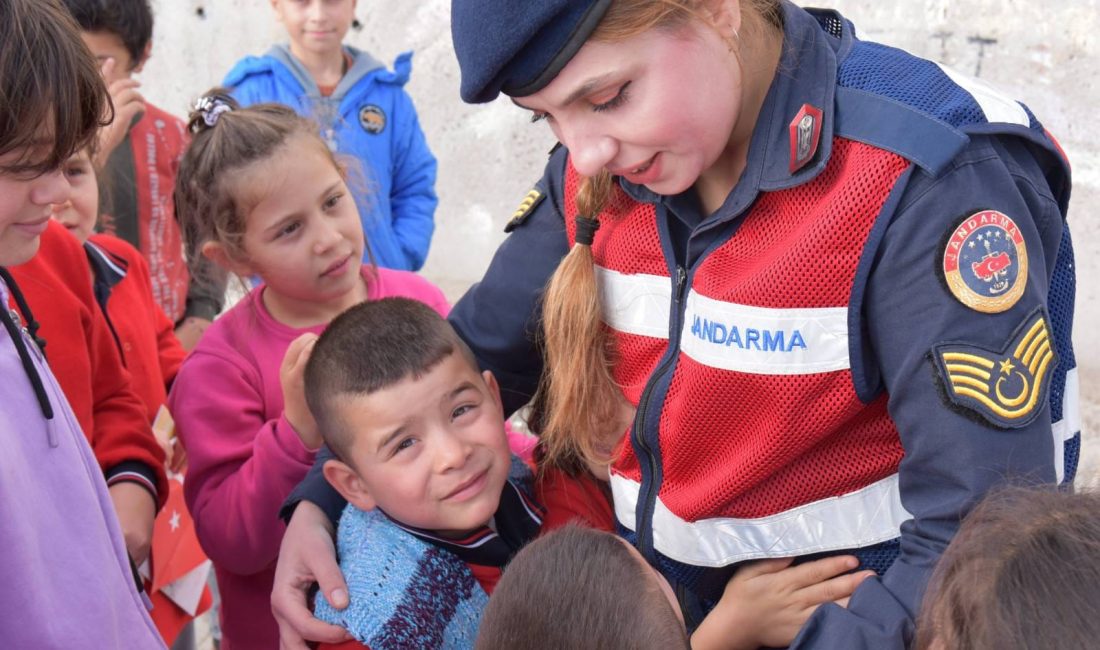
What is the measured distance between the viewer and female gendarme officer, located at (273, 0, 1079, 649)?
1194 mm

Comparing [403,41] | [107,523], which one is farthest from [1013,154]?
[403,41]

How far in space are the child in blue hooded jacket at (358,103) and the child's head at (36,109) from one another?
6.25 feet

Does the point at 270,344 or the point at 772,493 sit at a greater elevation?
the point at 772,493

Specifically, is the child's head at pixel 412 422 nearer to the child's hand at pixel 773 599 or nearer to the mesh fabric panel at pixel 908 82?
the child's hand at pixel 773 599

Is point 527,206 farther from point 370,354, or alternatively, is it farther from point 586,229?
point 370,354

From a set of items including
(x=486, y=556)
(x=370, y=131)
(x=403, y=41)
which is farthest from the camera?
(x=403, y=41)

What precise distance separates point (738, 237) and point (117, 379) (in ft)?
4.29

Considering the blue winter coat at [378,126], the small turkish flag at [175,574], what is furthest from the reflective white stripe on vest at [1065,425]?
the blue winter coat at [378,126]

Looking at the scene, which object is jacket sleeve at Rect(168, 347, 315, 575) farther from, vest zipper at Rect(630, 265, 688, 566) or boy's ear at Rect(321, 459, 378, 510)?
vest zipper at Rect(630, 265, 688, 566)

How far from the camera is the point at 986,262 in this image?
46.1 inches

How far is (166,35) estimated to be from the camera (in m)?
5.91

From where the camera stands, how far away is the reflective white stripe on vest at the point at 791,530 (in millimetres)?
1389

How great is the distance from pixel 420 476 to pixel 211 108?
1149mm

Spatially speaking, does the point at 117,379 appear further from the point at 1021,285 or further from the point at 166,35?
the point at 166,35
